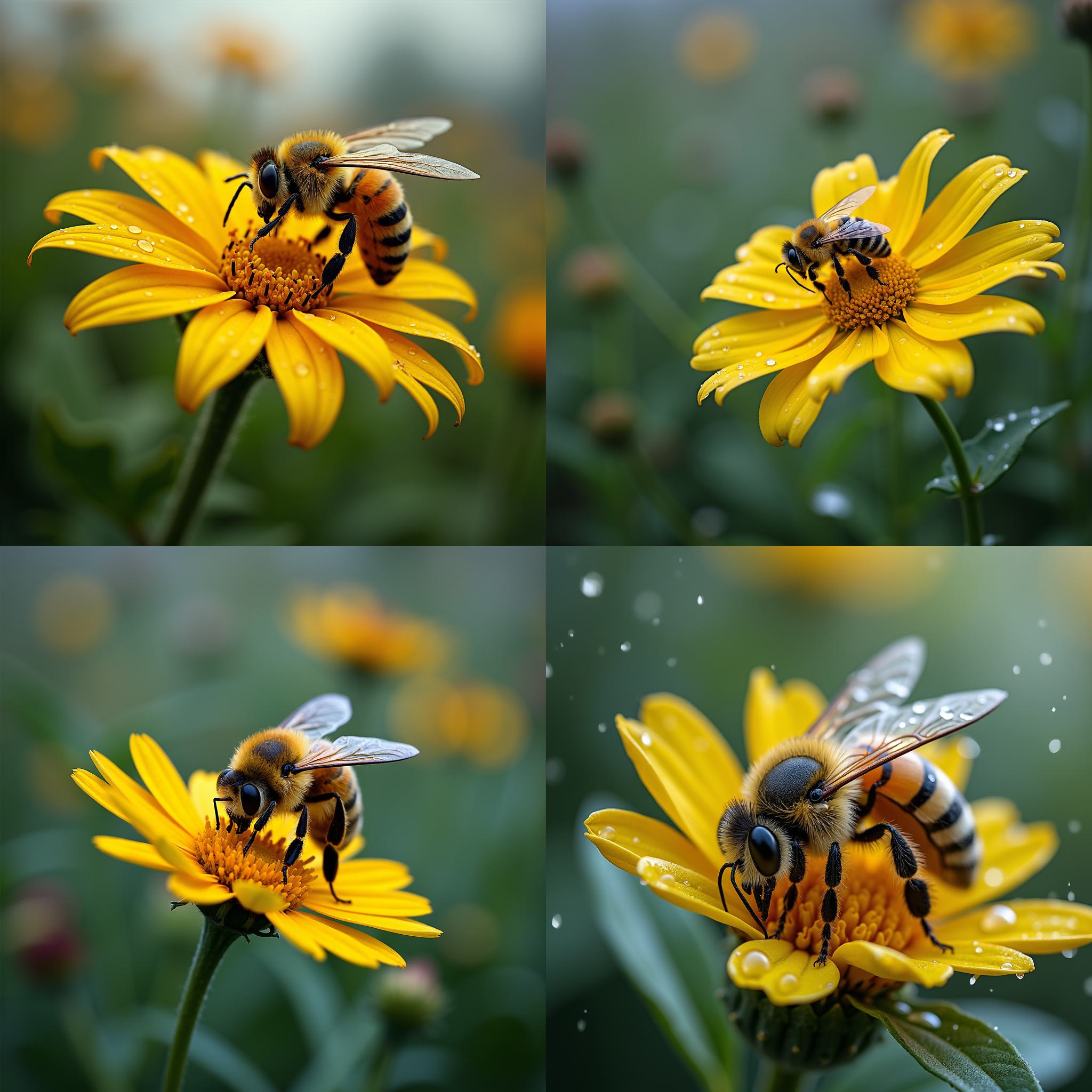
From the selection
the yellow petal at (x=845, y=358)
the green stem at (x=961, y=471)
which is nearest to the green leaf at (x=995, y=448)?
the green stem at (x=961, y=471)

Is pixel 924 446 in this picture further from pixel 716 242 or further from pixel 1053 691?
pixel 716 242

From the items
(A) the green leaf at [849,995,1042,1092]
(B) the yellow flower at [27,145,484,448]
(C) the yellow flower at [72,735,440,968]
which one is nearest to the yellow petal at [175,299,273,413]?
(B) the yellow flower at [27,145,484,448]

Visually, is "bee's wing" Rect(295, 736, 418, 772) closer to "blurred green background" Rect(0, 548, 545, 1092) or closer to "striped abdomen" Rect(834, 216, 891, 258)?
"blurred green background" Rect(0, 548, 545, 1092)

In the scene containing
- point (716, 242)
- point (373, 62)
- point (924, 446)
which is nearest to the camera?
point (924, 446)

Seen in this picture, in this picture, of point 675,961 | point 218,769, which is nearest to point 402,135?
point 218,769

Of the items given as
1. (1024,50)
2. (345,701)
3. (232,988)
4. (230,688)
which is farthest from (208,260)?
(1024,50)

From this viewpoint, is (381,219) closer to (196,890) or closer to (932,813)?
(196,890)
